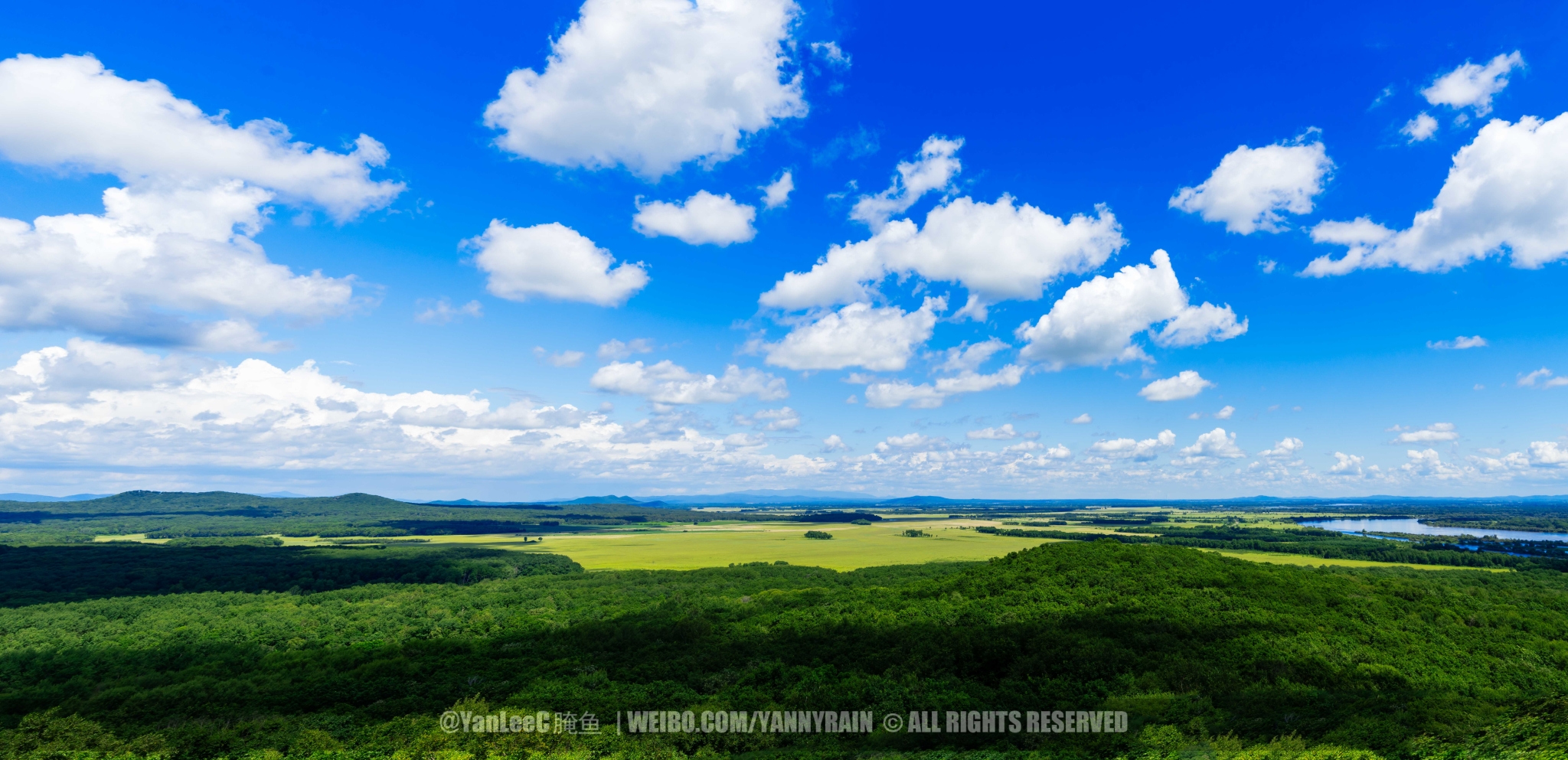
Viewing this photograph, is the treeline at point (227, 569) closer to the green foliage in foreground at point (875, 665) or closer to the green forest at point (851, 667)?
the green forest at point (851, 667)

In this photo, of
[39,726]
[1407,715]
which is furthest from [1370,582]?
[39,726]

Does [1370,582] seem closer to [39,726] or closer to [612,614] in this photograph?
[612,614]

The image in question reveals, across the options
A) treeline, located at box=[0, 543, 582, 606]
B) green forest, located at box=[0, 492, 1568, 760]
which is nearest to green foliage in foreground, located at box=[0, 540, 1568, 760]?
green forest, located at box=[0, 492, 1568, 760]

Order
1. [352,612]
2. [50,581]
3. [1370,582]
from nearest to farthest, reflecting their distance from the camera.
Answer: [1370,582] < [352,612] < [50,581]

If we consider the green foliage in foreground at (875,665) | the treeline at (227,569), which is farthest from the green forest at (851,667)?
the treeline at (227,569)

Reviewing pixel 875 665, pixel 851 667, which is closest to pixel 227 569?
pixel 851 667

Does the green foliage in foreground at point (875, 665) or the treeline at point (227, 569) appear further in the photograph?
the treeline at point (227, 569)

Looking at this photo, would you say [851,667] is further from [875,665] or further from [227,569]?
[227,569]
